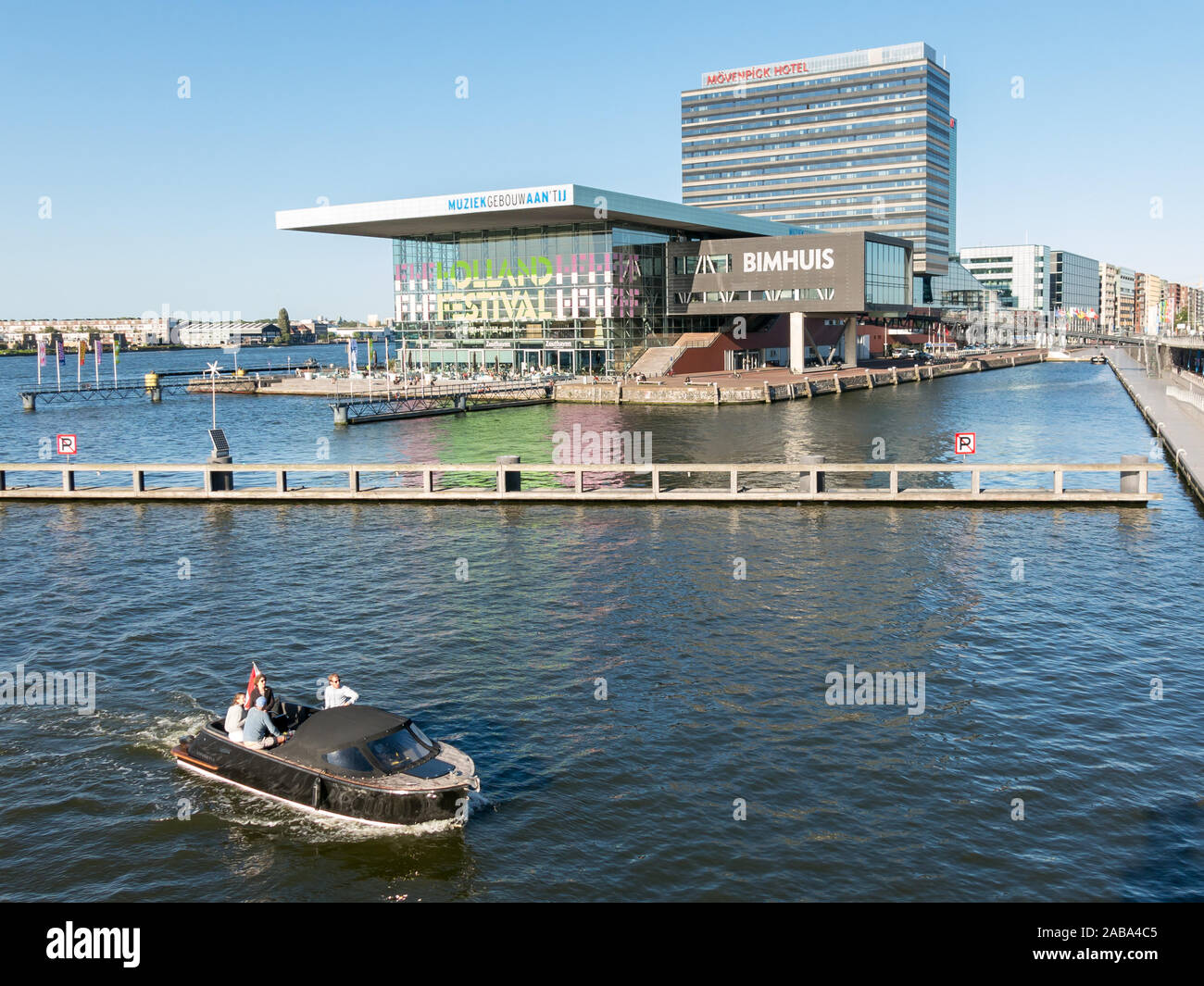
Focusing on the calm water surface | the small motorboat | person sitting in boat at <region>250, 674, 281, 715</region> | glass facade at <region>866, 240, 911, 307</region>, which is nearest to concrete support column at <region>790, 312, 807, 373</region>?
glass facade at <region>866, 240, 911, 307</region>

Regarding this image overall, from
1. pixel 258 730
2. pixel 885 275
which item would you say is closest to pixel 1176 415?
Answer: pixel 885 275

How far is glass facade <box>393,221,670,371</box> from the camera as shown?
121688 mm

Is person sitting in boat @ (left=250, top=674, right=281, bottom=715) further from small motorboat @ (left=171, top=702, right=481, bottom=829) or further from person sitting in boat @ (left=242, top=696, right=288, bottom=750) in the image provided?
small motorboat @ (left=171, top=702, right=481, bottom=829)

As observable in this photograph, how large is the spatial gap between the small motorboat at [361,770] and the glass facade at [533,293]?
105476mm

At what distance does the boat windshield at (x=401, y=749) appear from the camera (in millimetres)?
18156

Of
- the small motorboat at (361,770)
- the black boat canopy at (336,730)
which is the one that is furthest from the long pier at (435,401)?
the black boat canopy at (336,730)

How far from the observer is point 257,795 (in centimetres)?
1942

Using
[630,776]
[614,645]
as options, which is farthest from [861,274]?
[630,776]

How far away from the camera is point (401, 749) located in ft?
60.4

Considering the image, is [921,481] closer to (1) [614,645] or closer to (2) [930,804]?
(1) [614,645]

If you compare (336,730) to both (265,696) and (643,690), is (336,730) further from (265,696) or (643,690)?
(643,690)

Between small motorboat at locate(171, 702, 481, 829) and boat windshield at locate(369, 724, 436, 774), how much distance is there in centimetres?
2

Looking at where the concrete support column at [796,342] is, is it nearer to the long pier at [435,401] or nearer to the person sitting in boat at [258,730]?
the long pier at [435,401]
